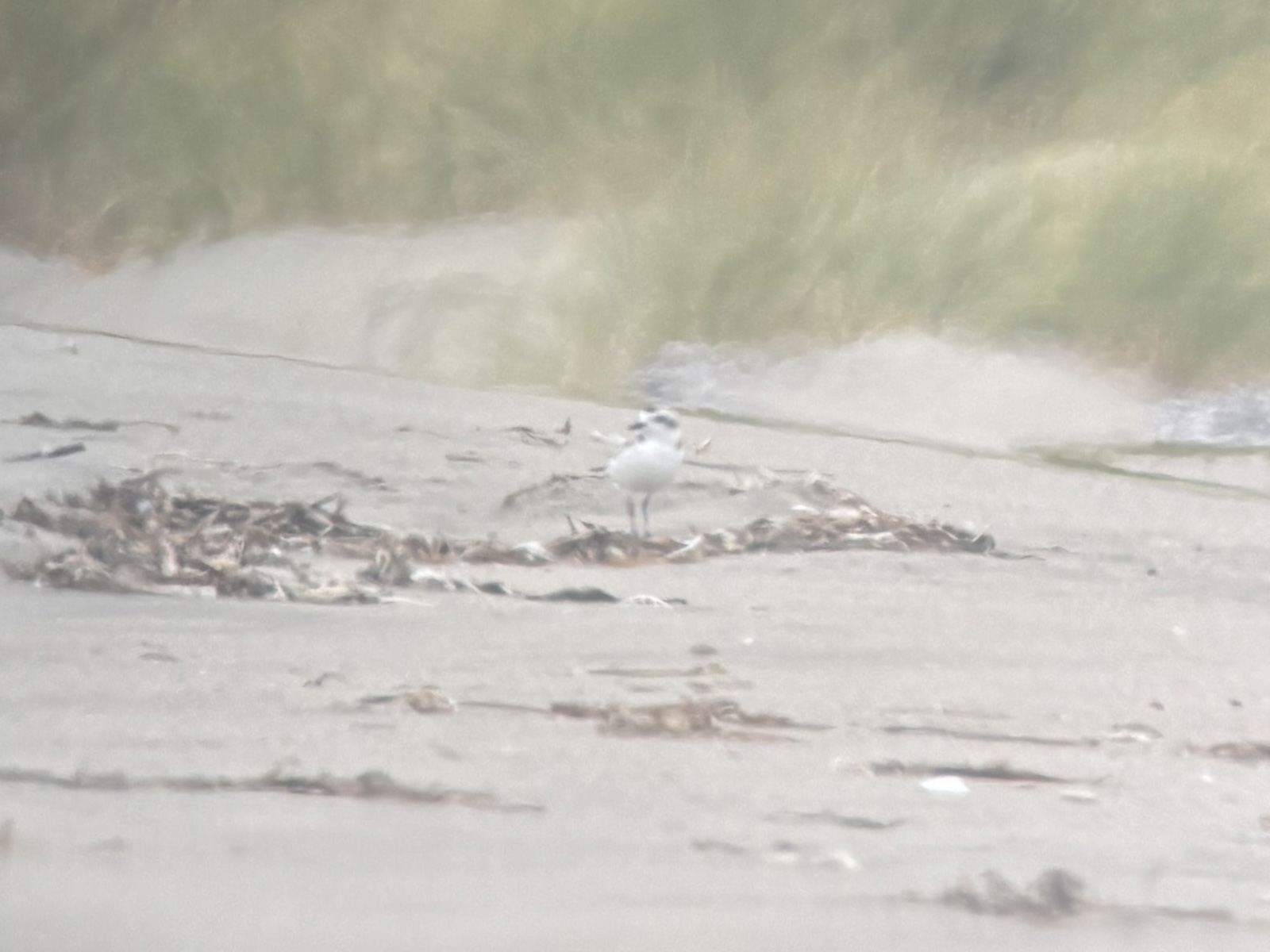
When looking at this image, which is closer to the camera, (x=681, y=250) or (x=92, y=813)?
(x=92, y=813)

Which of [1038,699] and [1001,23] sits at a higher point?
[1001,23]

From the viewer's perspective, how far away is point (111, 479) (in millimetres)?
4211

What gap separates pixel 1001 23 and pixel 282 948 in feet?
20.2

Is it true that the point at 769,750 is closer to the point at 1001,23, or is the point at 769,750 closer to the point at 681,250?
the point at 681,250

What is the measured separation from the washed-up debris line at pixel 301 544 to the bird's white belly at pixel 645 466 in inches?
6.6

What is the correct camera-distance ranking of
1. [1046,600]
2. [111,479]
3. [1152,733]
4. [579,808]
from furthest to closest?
[111,479] → [1046,600] → [1152,733] → [579,808]

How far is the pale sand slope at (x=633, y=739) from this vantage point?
6.13ft

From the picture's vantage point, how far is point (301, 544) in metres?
3.81

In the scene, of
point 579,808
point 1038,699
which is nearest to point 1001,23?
point 1038,699

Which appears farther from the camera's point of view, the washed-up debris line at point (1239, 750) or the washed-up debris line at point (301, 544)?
the washed-up debris line at point (301, 544)

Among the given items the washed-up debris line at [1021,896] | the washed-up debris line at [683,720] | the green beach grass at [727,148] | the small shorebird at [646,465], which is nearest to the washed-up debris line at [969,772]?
the washed-up debris line at [683,720]

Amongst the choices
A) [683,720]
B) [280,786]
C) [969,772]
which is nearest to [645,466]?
[683,720]

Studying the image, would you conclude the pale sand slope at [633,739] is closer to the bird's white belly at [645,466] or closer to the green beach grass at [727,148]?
the bird's white belly at [645,466]

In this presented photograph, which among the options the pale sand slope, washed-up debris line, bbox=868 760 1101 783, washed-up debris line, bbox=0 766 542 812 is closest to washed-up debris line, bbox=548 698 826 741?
the pale sand slope
